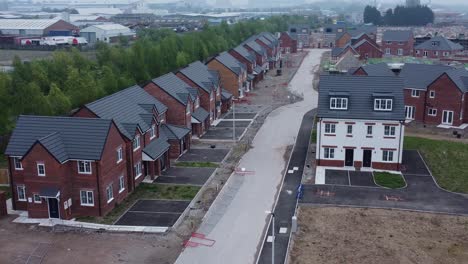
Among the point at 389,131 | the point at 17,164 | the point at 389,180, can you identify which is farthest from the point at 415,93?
the point at 17,164

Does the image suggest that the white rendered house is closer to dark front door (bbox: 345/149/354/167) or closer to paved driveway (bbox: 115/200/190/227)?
dark front door (bbox: 345/149/354/167)

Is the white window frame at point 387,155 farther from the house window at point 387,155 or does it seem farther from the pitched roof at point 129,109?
the pitched roof at point 129,109

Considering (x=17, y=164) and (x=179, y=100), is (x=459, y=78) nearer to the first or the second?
(x=179, y=100)

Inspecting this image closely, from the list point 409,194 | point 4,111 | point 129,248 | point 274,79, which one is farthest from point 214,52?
point 129,248

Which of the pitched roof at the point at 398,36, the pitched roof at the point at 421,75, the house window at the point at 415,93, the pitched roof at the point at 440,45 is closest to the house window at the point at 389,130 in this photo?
the pitched roof at the point at 421,75

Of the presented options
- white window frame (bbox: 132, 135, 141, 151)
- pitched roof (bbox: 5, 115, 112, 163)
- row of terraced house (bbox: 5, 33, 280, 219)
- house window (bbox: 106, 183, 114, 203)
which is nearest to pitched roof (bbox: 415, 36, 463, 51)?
row of terraced house (bbox: 5, 33, 280, 219)
